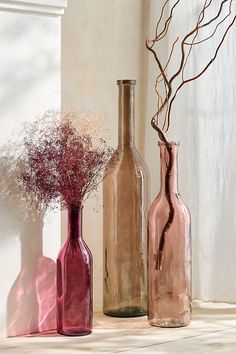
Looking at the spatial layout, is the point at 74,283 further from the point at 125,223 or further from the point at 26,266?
the point at 125,223

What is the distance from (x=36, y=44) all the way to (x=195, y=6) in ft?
1.81

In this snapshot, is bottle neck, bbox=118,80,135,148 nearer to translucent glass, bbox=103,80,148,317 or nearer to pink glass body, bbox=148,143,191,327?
translucent glass, bbox=103,80,148,317

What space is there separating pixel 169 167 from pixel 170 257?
214 mm

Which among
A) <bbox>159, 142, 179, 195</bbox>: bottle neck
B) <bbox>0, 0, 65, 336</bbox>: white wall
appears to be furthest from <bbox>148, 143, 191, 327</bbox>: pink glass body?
<bbox>0, 0, 65, 336</bbox>: white wall

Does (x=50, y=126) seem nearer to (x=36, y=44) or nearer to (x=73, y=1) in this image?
(x=36, y=44)

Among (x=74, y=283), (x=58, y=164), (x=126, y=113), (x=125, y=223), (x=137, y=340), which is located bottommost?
(x=137, y=340)

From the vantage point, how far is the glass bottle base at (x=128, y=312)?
1900mm

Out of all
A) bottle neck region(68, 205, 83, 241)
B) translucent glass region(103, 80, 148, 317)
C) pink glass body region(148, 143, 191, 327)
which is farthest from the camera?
translucent glass region(103, 80, 148, 317)

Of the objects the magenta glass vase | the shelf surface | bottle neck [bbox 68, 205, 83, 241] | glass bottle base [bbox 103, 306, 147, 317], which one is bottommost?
the shelf surface

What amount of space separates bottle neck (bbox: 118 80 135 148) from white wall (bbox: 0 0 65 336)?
0.71ft

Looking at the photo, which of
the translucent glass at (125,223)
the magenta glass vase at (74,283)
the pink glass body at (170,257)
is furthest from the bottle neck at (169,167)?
the magenta glass vase at (74,283)

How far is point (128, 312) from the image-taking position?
190cm

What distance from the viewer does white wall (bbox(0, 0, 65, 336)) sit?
5.35 ft

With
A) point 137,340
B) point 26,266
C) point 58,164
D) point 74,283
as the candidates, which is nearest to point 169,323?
point 137,340
